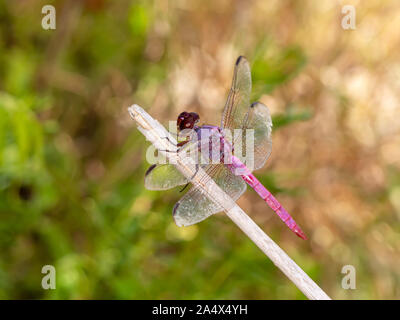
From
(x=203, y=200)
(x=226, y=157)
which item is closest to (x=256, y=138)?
(x=226, y=157)

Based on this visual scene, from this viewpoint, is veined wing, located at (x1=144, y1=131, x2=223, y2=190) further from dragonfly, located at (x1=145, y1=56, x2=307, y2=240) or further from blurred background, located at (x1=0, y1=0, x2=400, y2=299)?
blurred background, located at (x1=0, y1=0, x2=400, y2=299)

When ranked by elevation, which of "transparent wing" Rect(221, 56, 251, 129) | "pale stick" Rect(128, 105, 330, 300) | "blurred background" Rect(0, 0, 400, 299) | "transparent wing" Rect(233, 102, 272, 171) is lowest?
"pale stick" Rect(128, 105, 330, 300)

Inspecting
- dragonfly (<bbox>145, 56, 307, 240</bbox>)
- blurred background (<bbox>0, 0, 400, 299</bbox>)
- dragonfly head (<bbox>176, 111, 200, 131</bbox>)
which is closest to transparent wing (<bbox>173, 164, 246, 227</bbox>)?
dragonfly (<bbox>145, 56, 307, 240</bbox>)

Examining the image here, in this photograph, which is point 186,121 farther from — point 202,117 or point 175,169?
point 202,117

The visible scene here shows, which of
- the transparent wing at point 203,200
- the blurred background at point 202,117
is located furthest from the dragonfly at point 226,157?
the blurred background at point 202,117

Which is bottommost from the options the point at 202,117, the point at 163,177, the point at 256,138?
the point at 163,177

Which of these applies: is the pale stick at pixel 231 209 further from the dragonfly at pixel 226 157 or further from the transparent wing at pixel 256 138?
the transparent wing at pixel 256 138

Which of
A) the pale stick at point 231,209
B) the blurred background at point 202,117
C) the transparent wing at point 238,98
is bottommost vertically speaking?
the pale stick at point 231,209
